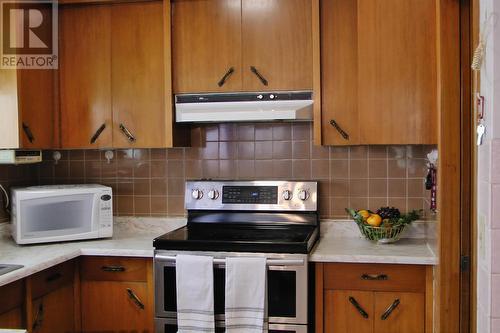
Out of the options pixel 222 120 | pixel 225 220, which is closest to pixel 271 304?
pixel 225 220

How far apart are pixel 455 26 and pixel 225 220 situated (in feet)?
5.34

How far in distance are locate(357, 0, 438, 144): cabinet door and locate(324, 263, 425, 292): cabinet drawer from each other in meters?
0.63

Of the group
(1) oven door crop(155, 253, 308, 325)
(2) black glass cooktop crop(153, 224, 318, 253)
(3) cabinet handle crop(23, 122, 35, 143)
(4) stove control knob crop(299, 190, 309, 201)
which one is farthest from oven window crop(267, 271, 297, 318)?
(3) cabinet handle crop(23, 122, 35, 143)

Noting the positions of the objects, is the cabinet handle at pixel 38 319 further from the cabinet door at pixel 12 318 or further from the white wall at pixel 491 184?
the white wall at pixel 491 184

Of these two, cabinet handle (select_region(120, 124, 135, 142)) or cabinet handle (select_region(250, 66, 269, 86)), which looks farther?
cabinet handle (select_region(120, 124, 135, 142))

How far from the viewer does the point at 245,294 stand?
99.0 inches

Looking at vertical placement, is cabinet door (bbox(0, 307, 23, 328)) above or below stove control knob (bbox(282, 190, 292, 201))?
below

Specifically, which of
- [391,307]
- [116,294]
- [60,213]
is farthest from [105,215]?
[391,307]

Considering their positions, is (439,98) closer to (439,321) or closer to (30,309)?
(439,321)

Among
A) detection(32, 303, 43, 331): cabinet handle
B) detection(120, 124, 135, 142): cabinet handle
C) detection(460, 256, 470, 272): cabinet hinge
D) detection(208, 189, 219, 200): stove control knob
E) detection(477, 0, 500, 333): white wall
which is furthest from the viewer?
detection(208, 189, 219, 200): stove control knob

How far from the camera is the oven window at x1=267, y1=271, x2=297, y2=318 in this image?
8.28ft

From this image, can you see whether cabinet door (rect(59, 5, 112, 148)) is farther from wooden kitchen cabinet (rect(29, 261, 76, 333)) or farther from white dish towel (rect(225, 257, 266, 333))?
white dish towel (rect(225, 257, 266, 333))

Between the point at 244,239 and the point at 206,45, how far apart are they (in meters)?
1.08

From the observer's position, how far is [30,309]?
2.42 m
